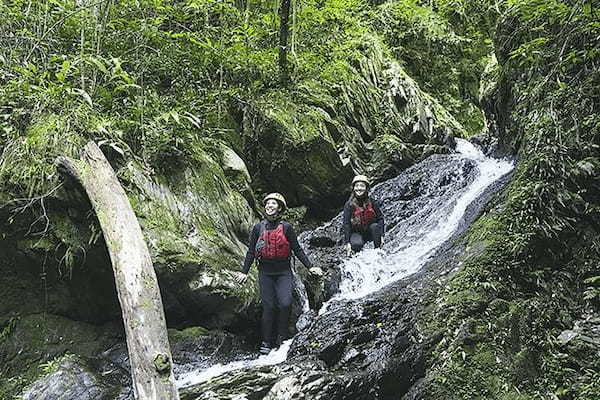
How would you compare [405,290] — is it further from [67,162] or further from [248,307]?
[67,162]

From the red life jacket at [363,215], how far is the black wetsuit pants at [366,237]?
10 cm

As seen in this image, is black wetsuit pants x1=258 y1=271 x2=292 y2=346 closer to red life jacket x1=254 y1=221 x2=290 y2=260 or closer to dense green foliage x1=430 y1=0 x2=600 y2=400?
red life jacket x1=254 y1=221 x2=290 y2=260

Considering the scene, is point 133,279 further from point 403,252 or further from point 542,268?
point 403,252

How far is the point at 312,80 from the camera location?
12375 millimetres

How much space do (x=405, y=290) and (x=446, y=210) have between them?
420 cm

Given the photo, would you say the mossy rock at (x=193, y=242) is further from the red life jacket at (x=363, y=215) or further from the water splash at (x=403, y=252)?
the red life jacket at (x=363, y=215)

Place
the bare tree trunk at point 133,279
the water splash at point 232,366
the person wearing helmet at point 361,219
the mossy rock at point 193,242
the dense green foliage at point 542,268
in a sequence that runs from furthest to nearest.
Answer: the person wearing helmet at point 361,219, the mossy rock at point 193,242, the water splash at point 232,366, the dense green foliage at point 542,268, the bare tree trunk at point 133,279

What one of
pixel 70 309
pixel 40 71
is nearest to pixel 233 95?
pixel 40 71

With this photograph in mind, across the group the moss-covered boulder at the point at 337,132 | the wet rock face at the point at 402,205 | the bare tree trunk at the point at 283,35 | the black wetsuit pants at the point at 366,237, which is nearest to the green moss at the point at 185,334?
the wet rock face at the point at 402,205

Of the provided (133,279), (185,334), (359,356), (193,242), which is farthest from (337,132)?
(133,279)

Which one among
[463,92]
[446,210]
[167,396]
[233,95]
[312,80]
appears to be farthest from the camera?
[463,92]

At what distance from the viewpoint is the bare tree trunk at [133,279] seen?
3.75 meters

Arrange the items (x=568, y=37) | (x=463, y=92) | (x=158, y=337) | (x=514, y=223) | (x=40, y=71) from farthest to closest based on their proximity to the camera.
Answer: (x=463, y=92) < (x=40, y=71) < (x=568, y=37) < (x=514, y=223) < (x=158, y=337)

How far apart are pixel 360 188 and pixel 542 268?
299 centimetres
